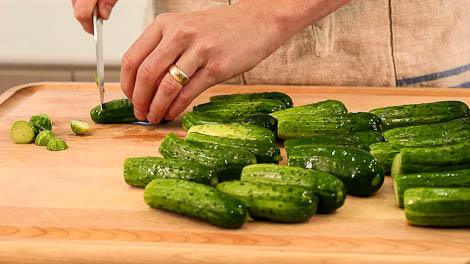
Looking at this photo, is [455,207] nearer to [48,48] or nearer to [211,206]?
[211,206]

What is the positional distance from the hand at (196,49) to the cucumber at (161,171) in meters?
0.61

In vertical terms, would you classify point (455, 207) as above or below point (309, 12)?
below

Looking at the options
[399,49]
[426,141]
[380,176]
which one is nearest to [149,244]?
[380,176]

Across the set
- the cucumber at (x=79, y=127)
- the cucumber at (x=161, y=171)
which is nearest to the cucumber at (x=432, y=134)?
the cucumber at (x=161, y=171)

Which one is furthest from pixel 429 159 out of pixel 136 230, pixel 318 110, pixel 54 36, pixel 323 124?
pixel 54 36

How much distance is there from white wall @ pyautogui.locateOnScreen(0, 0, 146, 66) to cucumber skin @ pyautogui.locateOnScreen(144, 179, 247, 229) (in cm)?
309

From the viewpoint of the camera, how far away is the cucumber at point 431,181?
255 centimetres

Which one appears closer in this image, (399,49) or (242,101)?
(242,101)

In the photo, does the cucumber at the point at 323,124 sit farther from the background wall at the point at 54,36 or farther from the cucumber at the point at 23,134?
the background wall at the point at 54,36

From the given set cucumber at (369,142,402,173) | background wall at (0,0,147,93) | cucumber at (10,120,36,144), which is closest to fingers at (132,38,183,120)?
cucumber at (10,120,36,144)

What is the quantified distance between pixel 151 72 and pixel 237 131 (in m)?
0.44

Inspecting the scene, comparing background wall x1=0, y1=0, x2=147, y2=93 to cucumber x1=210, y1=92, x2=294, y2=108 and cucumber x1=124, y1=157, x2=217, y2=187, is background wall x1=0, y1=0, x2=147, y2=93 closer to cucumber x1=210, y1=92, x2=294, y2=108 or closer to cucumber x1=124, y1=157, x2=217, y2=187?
cucumber x1=210, y1=92, x2=294, y2=108

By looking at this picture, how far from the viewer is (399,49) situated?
390 centimetres

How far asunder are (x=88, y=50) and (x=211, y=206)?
3.31m
